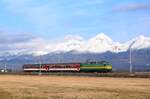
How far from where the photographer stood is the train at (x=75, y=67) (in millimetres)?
133488

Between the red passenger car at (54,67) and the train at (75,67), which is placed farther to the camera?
the red passenger car at (54,67)

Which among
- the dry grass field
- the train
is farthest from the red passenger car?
the dry grass field

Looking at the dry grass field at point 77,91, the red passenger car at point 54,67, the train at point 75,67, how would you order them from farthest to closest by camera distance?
the red passenger car at point 54,67 < the train at point 75,67 < the dry grass field at point 77,91

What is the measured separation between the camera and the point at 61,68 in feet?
484

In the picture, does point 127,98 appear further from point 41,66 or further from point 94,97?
point 41,66

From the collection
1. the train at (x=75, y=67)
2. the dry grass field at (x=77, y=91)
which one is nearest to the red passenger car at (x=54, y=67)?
the train at (x=75, y=67)

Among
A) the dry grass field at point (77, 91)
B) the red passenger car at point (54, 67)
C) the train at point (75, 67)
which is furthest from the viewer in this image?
the red passenger car at point (54, 67)

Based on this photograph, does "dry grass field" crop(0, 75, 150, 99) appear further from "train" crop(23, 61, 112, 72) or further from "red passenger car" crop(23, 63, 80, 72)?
"red passenger car" crop(23, 63, 80, 72)

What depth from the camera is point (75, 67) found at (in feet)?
465

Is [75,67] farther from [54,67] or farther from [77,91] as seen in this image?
[77,91]

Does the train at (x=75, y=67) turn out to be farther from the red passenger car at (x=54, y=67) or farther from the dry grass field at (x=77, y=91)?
the dry grass field at (x=77, y=91)

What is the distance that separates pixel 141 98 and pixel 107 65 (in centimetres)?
9075

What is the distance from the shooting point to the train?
5255 inches

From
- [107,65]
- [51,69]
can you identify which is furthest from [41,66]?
[107,65]
